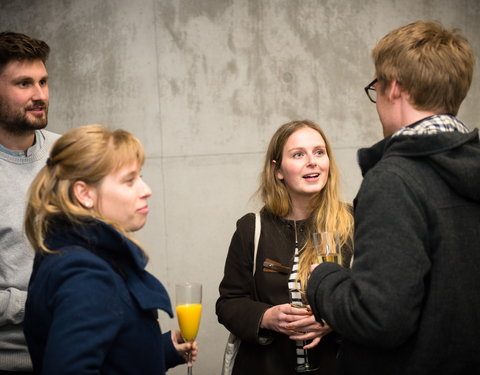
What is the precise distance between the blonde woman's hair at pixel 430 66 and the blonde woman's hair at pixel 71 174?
765 mm

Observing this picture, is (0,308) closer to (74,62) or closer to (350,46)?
(74,62)

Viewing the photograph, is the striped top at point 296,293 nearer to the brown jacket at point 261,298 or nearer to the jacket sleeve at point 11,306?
the brown jacket at point 261,298

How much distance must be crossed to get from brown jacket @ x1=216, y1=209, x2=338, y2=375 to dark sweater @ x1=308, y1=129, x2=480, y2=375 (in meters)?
0.89

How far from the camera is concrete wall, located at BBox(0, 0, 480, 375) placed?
3795 millimetres

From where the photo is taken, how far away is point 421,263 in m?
1.33

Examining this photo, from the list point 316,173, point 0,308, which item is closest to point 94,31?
point 316,173

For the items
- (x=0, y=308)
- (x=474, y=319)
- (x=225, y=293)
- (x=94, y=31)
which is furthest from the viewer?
(x=94, y=31)

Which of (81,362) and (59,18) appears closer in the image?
(81,362)

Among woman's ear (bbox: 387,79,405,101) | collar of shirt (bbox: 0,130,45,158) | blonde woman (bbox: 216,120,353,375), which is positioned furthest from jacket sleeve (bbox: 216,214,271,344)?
woman's ear (bbox: 387,79,405,101)

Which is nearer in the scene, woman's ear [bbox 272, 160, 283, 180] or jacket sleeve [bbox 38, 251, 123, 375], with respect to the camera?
jacket sleeve [bbox 38, 251, 123, 375]

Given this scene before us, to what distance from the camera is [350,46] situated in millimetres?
3852

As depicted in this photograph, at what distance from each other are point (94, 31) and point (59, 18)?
25 cm

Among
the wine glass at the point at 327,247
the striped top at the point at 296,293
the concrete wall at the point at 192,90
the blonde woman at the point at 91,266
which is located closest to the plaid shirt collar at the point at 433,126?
the wine glass at the point at 327,247

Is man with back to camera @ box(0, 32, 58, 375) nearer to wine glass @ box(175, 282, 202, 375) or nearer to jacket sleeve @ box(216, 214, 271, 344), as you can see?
wine glass @ box(175, 282, 202, 375)
